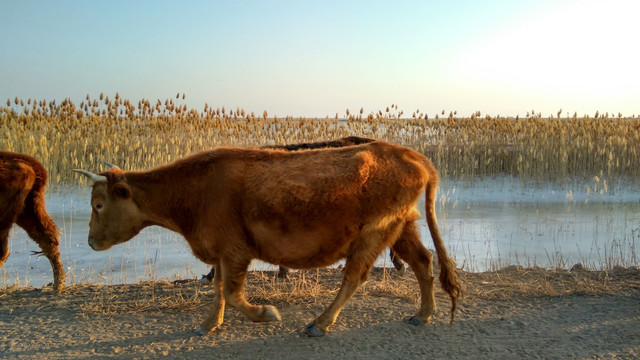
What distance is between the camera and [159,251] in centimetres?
801

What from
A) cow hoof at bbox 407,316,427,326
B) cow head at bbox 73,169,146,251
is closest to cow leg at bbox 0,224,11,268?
cow head at bbox 73,169,146,251

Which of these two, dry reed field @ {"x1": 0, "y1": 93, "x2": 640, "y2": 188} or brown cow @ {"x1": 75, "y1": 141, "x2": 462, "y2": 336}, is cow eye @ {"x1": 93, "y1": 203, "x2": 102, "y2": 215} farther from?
dry reed field @ {"x1": 0, "y1": 93, "x2": 640, "y2": 188}

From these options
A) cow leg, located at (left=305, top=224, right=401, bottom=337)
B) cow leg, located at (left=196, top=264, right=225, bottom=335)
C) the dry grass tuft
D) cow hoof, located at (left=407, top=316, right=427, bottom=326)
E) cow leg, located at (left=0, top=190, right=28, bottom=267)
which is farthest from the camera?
the dry grass tuft

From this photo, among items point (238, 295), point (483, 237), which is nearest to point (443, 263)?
point (238, 295)

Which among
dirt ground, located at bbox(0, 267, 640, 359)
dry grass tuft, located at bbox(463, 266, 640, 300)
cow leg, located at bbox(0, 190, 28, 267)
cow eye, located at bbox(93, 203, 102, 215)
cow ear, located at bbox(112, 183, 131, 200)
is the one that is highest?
cow ear, located at bbox(112, 183, 131, 200)

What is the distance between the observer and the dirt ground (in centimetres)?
410

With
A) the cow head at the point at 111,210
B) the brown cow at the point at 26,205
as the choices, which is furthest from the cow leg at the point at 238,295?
the brown cow at the point at 26,205

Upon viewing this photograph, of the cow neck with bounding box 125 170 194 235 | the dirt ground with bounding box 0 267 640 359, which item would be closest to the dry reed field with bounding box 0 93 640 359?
the dirt ground with bounding box 0 267 640 359

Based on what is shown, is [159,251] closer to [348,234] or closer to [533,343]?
[348,234]

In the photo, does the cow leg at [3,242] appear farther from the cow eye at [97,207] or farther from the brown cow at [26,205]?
the cow eye at [97,207]

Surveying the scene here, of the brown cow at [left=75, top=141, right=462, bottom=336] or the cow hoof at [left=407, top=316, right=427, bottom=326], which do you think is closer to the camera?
the brown cow at [left=75, top=141, right=462, bottom=336]

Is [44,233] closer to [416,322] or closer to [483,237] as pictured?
[416,322]

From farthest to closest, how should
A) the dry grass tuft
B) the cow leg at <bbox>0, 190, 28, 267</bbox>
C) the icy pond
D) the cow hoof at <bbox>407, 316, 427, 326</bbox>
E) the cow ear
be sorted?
1. the icy pond
2. the dry grass tuft
3. the cow leg at <bbox>0, 190, 28, 267</bbox>
4. the cow hoof at <bbox>407, 316, 427, 326</bbox>
5. the cow ear

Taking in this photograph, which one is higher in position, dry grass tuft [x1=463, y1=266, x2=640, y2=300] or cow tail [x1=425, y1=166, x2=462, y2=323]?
cow tail [x1=425, y1=166, x2=462, y2=323]
